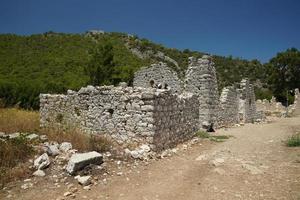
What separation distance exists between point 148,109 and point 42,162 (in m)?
3.55

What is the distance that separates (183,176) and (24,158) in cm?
405

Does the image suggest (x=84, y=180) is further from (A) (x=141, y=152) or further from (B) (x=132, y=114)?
(B) (x=132, y=114)

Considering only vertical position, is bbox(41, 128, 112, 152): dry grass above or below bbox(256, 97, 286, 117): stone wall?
below

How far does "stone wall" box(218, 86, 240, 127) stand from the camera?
60.4ft

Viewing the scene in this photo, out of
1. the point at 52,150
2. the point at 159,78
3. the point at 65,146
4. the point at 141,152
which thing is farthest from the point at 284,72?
the point at 52,150

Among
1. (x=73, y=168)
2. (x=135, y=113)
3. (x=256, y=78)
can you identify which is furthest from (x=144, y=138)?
(x=256, y=78)

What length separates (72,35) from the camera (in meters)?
54.9

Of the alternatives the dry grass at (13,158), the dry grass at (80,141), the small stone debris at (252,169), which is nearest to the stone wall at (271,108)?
the small stone debris at (252,169)

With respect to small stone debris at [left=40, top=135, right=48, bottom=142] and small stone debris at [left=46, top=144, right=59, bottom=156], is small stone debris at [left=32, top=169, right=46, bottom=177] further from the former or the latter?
small stone debris at [left=40, top=135, right=48, bottom=142]

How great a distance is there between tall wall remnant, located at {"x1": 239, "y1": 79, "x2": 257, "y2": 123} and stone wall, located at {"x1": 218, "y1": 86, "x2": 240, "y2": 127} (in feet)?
2.13

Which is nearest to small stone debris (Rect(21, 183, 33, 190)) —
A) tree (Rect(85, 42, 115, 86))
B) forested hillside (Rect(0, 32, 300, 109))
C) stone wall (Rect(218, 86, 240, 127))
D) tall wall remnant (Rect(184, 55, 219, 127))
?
tall wall remnant (Rect(184, 55, 219, 127))

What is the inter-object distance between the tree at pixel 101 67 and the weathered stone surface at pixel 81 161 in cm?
1609

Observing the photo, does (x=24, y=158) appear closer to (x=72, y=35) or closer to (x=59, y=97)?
(x=59, y=97)

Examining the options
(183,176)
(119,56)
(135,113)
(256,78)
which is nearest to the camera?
(183,176)
